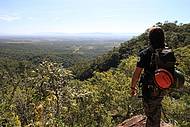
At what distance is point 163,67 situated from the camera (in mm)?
6574

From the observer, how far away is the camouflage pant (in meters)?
6.93

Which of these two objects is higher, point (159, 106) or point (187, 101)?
point (159, 106)

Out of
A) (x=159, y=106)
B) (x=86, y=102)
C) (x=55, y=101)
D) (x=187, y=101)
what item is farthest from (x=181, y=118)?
(x=159, y=106)

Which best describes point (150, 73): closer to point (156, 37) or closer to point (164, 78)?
point (164, 78)

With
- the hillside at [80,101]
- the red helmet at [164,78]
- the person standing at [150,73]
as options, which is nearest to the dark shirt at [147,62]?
the person standing at [150,73]

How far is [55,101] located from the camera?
914 inches

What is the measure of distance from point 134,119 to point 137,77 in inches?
218

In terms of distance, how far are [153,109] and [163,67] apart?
3.13 ft

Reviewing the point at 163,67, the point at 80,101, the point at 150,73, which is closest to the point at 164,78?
the point at 163,67

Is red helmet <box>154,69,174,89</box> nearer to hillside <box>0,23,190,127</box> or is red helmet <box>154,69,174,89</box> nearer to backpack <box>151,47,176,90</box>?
backpack <box>151,47,176,90</box>

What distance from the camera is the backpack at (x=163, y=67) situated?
6.32 meters

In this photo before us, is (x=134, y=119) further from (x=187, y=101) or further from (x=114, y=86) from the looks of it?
(x=114, y=86)

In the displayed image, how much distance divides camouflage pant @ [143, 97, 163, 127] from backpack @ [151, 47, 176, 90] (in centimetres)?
58

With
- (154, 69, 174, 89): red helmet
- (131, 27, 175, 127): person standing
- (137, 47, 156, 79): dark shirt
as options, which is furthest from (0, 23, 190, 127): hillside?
(154, 69, 174, 89): red helmet
